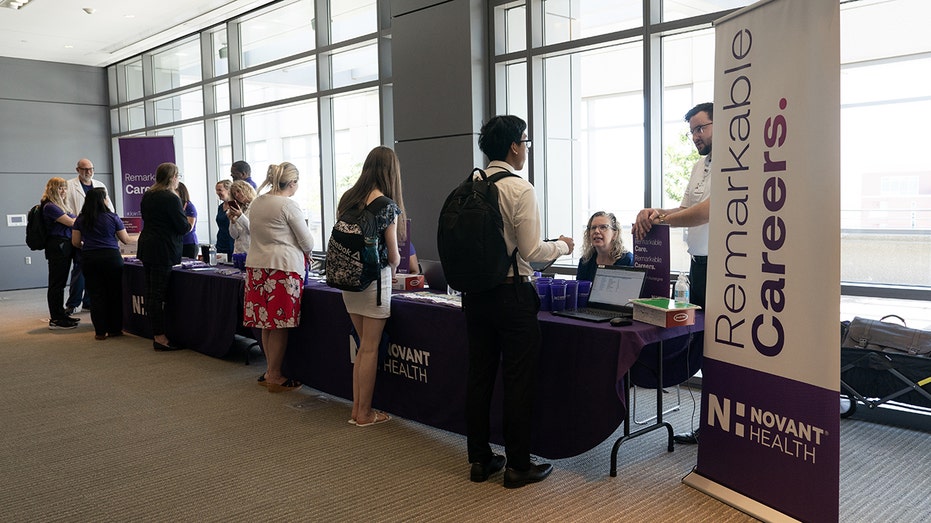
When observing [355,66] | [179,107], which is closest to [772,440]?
[355,66]

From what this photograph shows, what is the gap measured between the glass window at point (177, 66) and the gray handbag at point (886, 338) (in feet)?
28.9

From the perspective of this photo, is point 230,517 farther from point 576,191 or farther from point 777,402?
point 576,191

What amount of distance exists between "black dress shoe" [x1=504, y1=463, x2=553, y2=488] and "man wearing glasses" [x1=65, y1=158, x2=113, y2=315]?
6.22 metres

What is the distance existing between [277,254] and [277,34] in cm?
508

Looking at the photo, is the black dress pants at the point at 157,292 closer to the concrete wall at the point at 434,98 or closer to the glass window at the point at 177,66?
the concrete wall at the point at 434,98

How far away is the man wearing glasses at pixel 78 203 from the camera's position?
25.7 feet

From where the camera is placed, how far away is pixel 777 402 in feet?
8.77

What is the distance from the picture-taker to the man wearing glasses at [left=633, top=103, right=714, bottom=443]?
327cm

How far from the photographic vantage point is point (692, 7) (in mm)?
4773

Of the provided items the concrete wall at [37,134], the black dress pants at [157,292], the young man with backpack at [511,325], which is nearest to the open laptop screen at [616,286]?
the young man with backpack at [511,325]

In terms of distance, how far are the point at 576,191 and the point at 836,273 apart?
3753 millimetres

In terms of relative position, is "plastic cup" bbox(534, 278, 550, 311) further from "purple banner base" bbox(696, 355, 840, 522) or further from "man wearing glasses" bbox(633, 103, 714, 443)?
"purple banner base" bbox(696, 355, 840, 522)

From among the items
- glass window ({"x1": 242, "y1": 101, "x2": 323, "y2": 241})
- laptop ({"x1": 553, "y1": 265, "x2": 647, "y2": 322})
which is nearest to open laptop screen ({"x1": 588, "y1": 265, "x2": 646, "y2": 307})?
laptop ({"x1": 553, "y1": 265, "x2": 647, "y2": 322})

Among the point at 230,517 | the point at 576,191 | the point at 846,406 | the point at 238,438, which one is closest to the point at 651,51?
the point at 576,191
